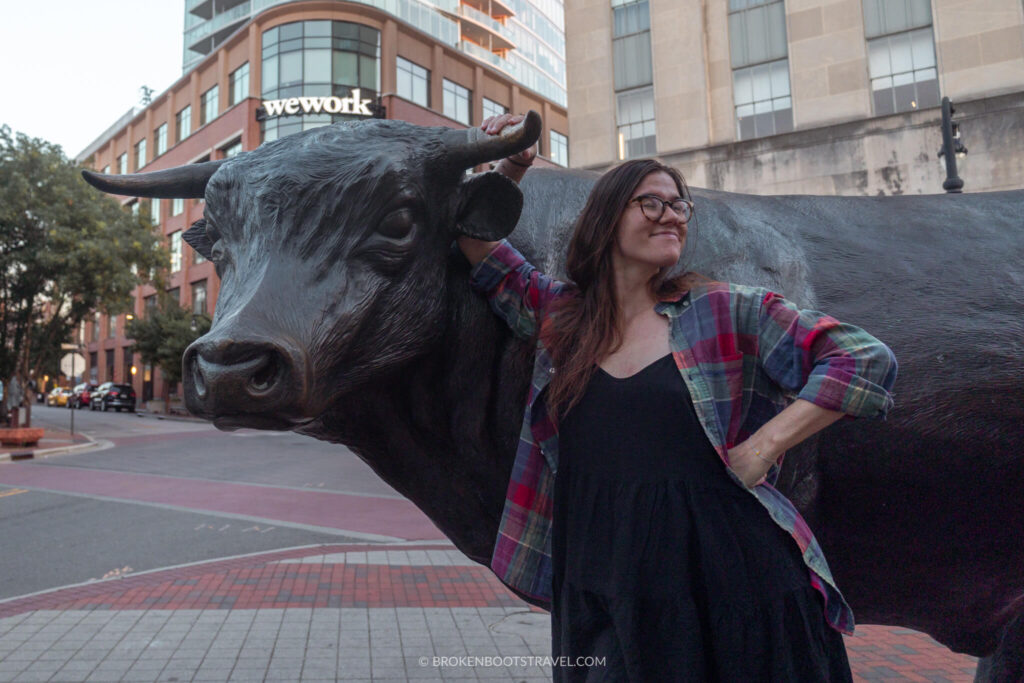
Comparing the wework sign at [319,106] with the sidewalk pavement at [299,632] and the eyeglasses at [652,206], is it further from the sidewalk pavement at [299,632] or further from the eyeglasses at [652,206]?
the eyeglasses at [652,206]

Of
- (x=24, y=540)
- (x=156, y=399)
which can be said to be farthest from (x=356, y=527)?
(x=156, y=399)

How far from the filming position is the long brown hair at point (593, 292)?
5.35 ft

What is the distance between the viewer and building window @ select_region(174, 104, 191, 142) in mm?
43400

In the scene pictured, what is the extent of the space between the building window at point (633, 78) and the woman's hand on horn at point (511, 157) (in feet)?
58.5

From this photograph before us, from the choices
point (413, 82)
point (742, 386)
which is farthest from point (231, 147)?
point (742, 386)

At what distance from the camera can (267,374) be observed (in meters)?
1.56

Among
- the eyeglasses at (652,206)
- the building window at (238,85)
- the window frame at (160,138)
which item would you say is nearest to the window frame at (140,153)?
the window frame at (160,138)

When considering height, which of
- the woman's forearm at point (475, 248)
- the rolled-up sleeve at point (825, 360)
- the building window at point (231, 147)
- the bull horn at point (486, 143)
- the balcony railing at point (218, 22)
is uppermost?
the balcony railing at point (218, 22)

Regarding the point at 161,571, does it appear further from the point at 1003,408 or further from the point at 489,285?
the point at 1003,408

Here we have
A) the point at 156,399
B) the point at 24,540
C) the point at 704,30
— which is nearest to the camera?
the point at 24,540

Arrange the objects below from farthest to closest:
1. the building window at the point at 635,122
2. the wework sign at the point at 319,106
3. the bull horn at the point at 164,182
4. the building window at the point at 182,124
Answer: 1. the building window at the point at 182,124
2. the wework sign at the point at 319,106
3. the building window at the point at 635,122
4. the bull horn at the point at 164,182

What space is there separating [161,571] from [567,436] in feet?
20.7

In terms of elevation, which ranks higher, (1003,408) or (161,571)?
(1003,408)

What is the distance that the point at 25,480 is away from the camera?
42.8 feet
